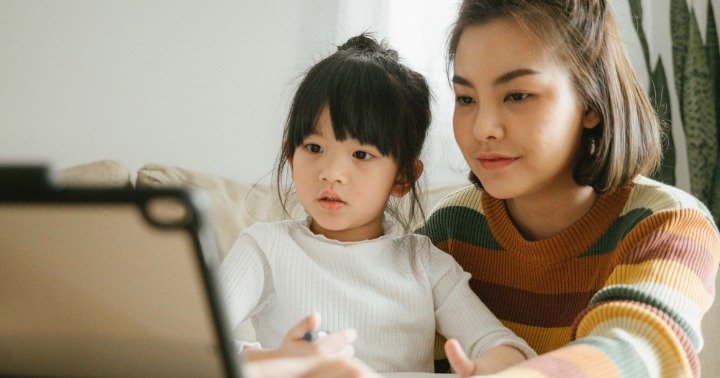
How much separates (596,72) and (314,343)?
655mm

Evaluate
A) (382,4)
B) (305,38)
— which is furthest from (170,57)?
(382,4)

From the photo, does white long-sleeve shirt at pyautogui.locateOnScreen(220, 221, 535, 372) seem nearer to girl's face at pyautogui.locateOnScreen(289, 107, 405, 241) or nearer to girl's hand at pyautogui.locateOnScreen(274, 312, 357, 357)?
girl's face at pyautogui.locateOnScreen(289, 107, 405, 241)

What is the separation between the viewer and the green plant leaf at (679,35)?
2342 millimetres

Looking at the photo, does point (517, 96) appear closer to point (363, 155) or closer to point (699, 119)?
point (363, 155)

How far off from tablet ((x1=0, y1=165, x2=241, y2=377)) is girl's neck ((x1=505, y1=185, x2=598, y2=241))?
92cm

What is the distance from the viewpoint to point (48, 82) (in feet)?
7.59

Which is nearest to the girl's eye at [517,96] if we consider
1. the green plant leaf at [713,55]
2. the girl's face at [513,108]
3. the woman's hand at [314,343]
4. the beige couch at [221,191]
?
the girl's face at [513,108]

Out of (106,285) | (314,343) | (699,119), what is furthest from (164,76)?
(106,285)

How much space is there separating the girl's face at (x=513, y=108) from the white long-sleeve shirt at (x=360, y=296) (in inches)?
7.3

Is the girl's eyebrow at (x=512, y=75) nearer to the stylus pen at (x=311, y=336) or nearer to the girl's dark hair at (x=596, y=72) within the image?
the girl's dark hair at (x=596, y=72)

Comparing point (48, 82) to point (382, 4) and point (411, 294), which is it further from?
point (411, 294)

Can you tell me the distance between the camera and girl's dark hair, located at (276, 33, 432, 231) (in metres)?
1.11

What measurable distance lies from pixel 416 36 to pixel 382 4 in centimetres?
15

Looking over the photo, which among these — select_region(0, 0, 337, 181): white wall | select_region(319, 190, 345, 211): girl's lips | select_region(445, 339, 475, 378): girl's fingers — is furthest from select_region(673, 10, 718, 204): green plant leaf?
select_region(445, 339, 475, 378): girl's fingers
